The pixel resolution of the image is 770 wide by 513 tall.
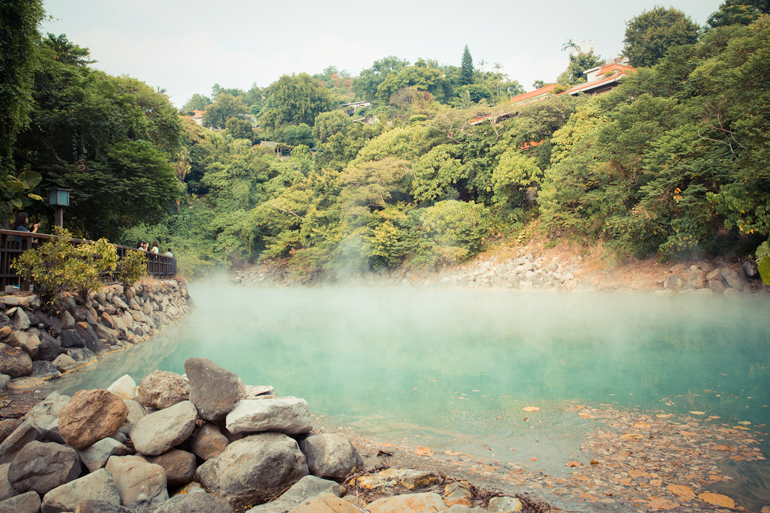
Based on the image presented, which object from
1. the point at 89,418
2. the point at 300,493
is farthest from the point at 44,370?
the point at 300,493

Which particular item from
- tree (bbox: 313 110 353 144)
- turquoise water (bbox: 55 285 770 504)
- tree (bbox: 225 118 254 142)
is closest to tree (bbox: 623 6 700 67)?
turquoise water (bbox: 55 285 770 504)

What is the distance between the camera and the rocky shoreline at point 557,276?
45.8 ft

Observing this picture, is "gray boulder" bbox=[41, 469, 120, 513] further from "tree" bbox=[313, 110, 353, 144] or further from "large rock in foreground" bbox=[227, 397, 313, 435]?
"tree" bbox=[313, 110, 353, 144]

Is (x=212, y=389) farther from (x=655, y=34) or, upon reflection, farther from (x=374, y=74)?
(x=374, y=74)

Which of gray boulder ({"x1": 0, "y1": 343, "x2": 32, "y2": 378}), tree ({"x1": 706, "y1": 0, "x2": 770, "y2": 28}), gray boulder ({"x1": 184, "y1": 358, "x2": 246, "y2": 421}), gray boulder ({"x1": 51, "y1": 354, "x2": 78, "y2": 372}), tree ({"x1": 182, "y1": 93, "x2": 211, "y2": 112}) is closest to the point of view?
gray boulder ({"x1": 184, "y1": 358, "x2": 246, "y2": 421})

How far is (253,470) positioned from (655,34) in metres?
31.1

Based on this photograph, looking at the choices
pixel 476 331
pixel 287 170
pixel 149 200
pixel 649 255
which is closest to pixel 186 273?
pixel 287 170

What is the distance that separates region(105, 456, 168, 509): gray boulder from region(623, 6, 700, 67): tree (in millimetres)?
29070

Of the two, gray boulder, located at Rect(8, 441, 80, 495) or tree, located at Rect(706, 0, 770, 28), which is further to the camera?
tree, located at Rect(706, 0, 770, 28)

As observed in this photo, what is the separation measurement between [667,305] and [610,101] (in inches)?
371

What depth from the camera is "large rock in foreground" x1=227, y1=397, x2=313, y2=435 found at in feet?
11.7

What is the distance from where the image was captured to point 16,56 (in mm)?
7625

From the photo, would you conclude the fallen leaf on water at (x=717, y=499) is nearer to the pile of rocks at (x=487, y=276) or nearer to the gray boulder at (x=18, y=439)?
the gray boulder at (x=18, y=439)

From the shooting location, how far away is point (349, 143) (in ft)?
101
